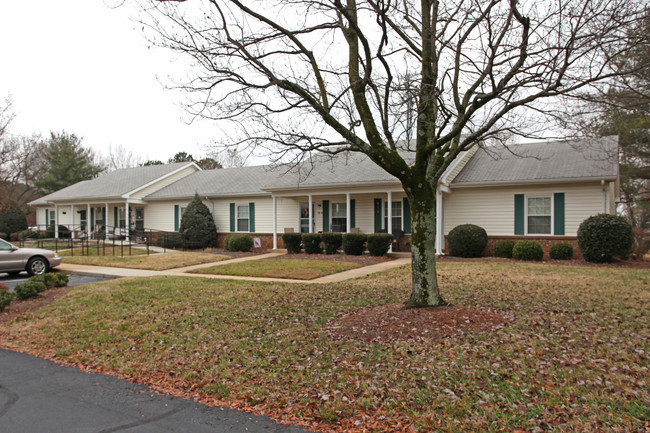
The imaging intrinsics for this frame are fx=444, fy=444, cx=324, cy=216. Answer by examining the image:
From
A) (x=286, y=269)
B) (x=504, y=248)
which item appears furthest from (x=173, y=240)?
(x=504, y=248)

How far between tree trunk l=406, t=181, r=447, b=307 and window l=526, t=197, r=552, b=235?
41.3 ft

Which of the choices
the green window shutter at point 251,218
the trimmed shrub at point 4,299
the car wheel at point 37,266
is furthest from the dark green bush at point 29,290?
the green window shutter at point 251,218

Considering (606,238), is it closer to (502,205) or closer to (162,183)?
(502,205)

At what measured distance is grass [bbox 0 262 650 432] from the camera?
4137 millimetres

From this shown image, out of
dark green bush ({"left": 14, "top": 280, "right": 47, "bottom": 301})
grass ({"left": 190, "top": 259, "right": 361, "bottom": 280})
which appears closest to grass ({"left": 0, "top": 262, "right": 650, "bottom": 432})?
dark green bush ({"left": 14, "top": 280, "right": 47, "bottom": 301})

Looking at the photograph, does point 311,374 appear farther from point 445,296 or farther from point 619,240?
point 619,240

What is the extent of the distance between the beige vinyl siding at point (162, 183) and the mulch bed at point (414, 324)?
944 inches

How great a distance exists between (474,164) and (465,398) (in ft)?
60.0

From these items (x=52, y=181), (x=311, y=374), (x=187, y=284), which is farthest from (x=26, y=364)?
(x=52, y=181)

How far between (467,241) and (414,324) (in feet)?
39.0

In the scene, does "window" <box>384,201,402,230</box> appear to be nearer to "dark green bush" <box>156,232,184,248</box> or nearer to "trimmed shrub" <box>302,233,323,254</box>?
"trimmed shrub" <box>302,233,323,254</box>

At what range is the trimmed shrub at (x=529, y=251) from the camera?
644 inches

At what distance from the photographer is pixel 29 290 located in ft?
32.9

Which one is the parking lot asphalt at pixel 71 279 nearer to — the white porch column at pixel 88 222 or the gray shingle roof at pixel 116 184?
the gray shingle roof at pixel 116 184
